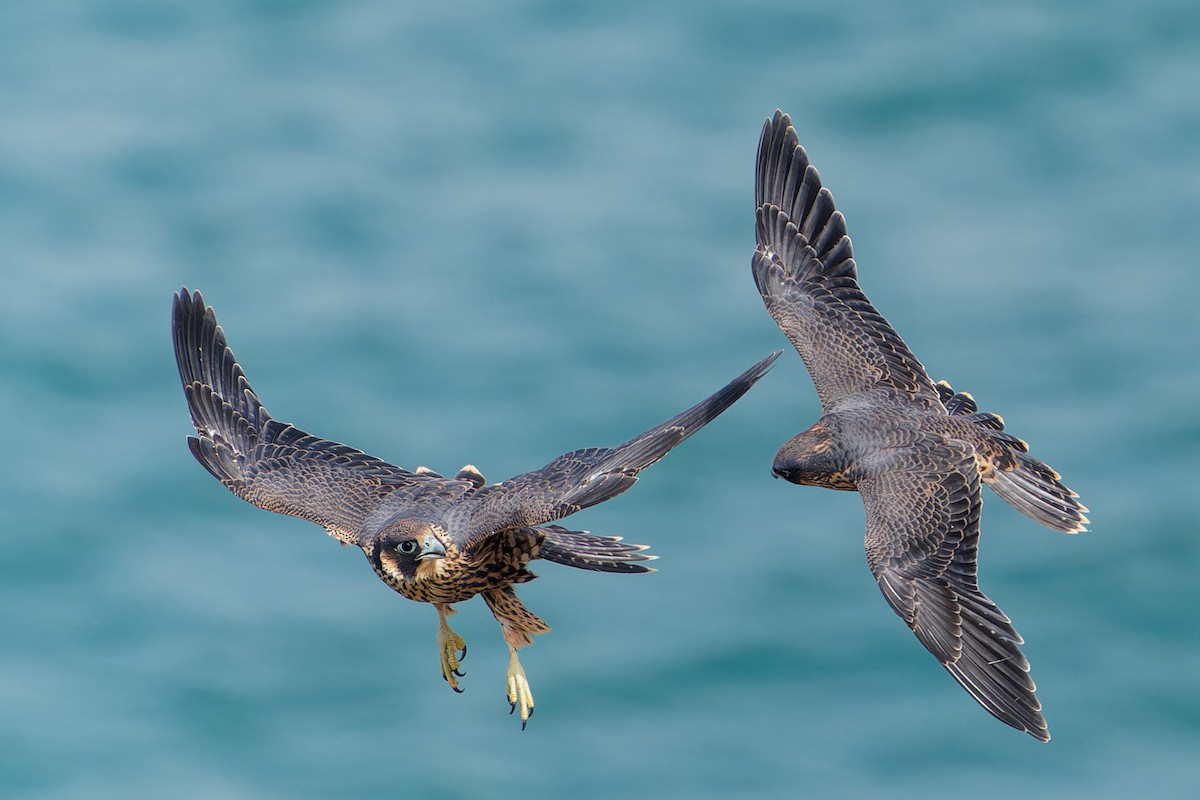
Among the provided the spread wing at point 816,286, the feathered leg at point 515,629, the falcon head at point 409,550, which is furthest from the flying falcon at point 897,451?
the falcon head at point 409,550

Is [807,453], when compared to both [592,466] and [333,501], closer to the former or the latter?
[592,466]

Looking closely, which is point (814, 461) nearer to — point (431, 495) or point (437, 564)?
point (431, 495)

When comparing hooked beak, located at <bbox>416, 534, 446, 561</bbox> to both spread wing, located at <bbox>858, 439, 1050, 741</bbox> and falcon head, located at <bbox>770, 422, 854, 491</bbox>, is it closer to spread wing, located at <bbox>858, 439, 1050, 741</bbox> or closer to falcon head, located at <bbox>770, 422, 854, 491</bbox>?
falcon head, located at <bbox>770, 422, 854, 491</bbox>

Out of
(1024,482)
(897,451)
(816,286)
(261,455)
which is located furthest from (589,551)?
(1024,482)

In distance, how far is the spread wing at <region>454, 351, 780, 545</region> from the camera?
13383mm

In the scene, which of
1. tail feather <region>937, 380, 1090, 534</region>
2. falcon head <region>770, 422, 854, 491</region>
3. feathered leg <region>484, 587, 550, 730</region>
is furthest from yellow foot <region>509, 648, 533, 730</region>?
tail feather <region>937, 380, 1090, 534</region>

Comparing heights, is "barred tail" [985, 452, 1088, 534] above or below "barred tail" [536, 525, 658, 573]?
above

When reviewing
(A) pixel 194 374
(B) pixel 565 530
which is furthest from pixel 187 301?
(B) pixel 565 530

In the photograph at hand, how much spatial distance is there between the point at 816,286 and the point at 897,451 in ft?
6.12

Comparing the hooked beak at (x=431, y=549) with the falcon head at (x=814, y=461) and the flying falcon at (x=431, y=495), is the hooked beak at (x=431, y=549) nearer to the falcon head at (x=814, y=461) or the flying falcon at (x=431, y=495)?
the flying falcon at (x=431, y=495)

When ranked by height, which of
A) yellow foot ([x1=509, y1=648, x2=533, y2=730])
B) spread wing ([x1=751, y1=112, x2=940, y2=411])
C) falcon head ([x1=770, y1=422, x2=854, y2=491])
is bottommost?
yellow foot ([x1=509, y1=648, x2=533, y2=730])

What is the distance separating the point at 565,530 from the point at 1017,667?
10.0ft

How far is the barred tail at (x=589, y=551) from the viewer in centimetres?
1441

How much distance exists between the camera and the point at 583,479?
13.6 m
